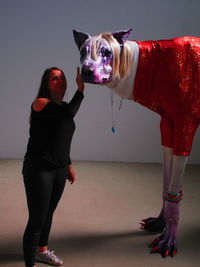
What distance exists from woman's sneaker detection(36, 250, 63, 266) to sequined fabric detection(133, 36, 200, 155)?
0.86 metres

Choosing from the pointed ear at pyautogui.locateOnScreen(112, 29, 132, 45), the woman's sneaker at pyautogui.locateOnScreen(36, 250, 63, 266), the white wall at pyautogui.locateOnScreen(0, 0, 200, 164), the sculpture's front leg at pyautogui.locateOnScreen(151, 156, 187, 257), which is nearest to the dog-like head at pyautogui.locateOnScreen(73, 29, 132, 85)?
the pointed ear at pyautogui.locateOnScreen(112, 29, 132, 45)

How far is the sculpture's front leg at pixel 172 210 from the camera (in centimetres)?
182

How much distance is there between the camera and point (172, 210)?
6.10 feet

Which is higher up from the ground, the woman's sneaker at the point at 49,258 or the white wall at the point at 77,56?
the white wall at the point at 77,56

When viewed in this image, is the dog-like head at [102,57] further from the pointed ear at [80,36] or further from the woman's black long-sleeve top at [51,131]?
the woman's black long-sleeve top at [51,131]

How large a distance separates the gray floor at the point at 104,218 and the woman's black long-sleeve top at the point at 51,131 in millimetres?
637

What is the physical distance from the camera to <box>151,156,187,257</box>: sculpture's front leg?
71.8 inches

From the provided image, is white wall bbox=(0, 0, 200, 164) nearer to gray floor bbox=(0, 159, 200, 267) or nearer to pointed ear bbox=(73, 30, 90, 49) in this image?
gray floor bbox=(0, 159, 200, 267)

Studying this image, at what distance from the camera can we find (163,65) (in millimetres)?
1743

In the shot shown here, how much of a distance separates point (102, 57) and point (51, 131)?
0.44 metres

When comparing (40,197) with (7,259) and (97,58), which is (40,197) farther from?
(97,58)

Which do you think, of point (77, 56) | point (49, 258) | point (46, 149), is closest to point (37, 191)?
point (46, 149)

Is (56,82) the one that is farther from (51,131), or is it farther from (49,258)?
(49,258)

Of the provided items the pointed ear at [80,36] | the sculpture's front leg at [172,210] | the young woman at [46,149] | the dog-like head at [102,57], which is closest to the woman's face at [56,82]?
the young woman at [46,149]
